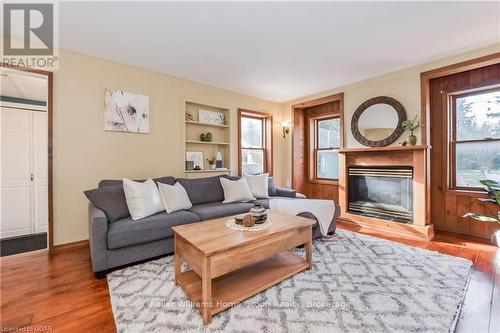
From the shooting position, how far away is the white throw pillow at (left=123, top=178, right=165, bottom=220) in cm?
248

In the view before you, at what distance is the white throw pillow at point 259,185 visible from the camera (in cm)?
377

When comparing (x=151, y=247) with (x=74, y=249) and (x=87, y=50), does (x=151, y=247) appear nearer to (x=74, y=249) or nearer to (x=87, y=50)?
(x=74, y=249)

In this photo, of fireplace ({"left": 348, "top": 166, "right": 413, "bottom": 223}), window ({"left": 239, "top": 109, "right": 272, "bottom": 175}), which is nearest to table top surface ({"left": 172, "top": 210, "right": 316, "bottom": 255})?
fireplace ({"left": 348, "top": 166, "right": 413, "bottom": 223})

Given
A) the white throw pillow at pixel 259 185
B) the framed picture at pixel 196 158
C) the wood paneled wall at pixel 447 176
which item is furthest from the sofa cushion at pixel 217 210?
the wood paneled wall at pixel 447 176


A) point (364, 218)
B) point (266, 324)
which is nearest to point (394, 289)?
point (266, 324)

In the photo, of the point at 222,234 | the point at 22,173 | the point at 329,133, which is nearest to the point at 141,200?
the point at 222,234

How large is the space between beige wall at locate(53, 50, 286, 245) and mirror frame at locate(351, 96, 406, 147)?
9.71 ft

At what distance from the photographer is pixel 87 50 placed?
9.36 feet

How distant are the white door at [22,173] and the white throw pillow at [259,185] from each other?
335 centimetres

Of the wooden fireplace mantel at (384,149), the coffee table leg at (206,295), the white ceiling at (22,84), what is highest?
the white ceiling at (22,84)

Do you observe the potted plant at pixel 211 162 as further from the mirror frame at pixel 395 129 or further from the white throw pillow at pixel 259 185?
the mirror frame at pixel 395 129

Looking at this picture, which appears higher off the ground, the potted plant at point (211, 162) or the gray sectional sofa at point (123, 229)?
the potted plant at point (211, 162)

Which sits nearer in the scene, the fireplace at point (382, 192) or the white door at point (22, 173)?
the white door at point (22, 173)

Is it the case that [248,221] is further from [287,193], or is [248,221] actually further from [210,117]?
[210,117]
